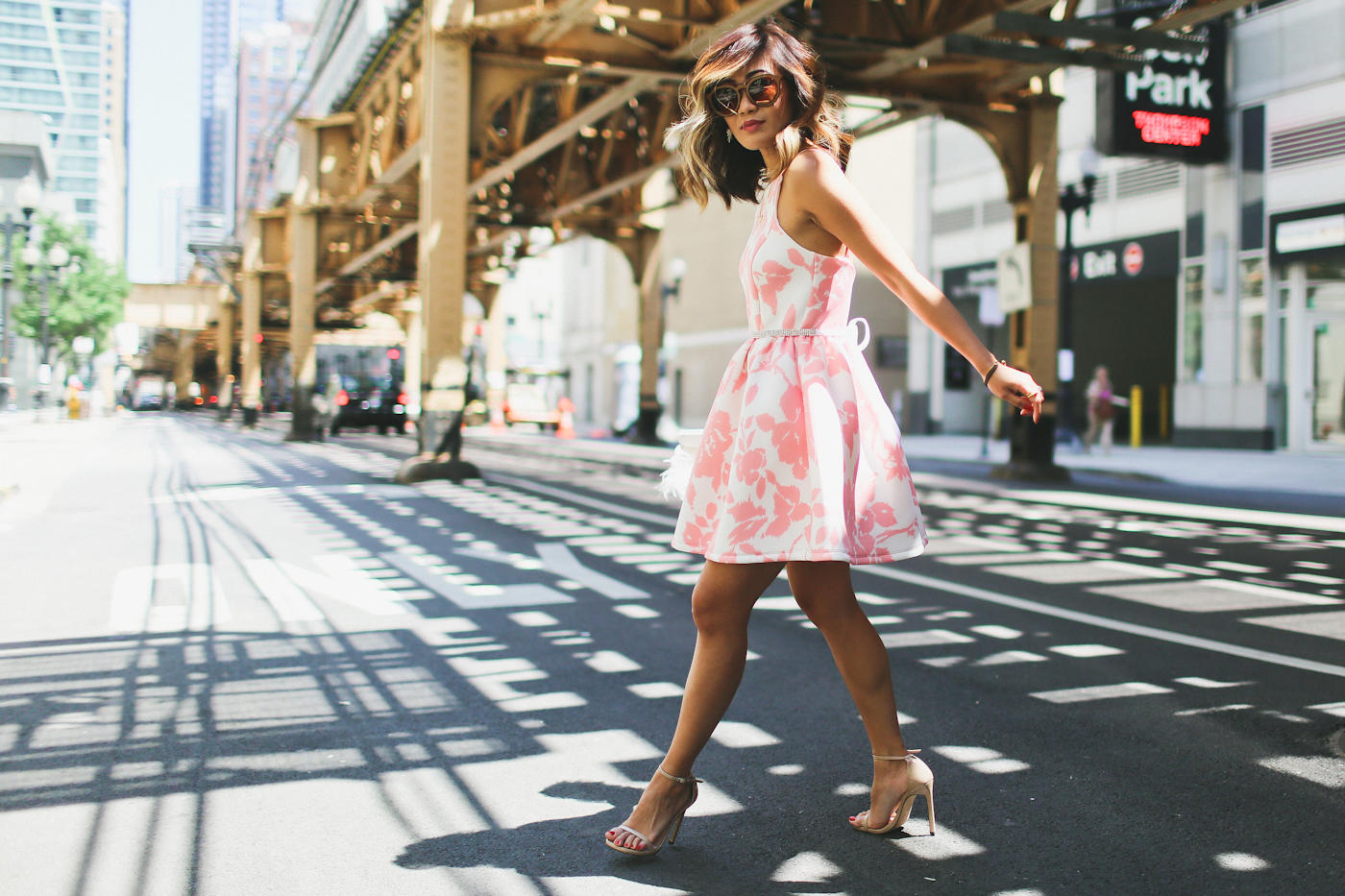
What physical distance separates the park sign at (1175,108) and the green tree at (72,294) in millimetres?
49040

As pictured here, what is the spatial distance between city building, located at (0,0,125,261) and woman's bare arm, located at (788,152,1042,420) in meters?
161

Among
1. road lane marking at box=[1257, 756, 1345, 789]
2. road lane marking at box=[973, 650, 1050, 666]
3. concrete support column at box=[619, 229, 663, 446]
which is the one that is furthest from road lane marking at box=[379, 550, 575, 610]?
concrete support column at box=[619, 229, 663, 446]

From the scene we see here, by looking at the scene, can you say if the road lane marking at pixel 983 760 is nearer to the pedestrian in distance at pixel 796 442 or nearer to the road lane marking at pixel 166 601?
the pedestrian in distance at pixel 796 442

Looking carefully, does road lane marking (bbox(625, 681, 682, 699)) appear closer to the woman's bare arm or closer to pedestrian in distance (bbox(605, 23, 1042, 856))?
pedestrian in distance (bbox(605, 23, 1042, 856))

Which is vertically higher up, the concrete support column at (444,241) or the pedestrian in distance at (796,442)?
the concrete support column at (444,241)

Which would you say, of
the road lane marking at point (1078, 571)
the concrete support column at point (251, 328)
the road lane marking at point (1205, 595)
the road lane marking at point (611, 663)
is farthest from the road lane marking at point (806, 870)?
the concrete support column at point (251, 328)

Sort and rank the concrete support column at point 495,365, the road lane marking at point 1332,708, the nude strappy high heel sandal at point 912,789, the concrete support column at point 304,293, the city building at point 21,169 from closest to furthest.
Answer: the nude strappy high heel sandal at point 912,789 < the road lane marking at point 1332,708 < the concrete support column at point 304,293 < the concrete support column at point 495,365 < the city building at point 21,169

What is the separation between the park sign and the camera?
72.7ft

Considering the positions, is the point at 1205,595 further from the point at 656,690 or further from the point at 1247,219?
the point at 1247,219

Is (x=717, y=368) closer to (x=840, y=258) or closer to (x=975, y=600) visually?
(x=975, y=600)

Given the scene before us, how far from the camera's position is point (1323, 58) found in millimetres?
21188

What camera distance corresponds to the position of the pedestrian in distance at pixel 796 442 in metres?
2.66

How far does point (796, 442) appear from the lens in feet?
8.86

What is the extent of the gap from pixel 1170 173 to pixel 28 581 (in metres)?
24.0
